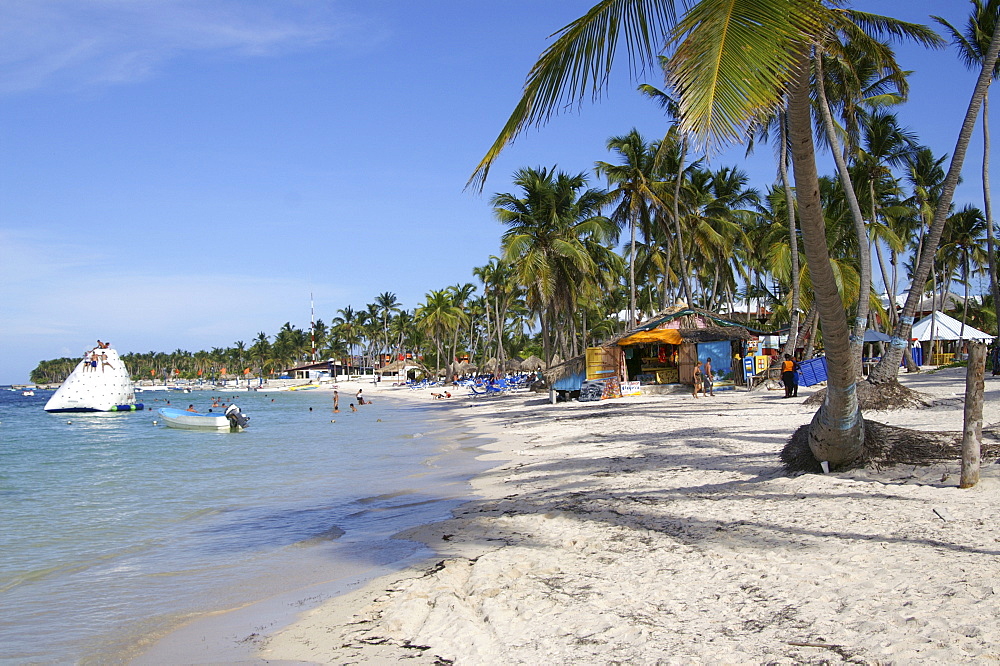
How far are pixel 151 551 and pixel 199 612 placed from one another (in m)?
3.04

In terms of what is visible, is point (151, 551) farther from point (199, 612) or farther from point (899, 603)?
point (899, 603)

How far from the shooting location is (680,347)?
83.6 ft

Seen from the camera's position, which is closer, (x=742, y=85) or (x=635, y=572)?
(x=742, y=85)

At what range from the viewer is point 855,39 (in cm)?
1238

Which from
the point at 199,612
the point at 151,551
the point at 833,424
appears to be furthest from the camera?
the point at 151,551

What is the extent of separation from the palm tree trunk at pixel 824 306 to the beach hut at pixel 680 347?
17156 mm

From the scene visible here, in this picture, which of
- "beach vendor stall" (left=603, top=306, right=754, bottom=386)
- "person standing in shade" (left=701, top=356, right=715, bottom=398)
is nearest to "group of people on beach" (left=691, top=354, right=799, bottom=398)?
"person standing in shade" (left=701, top=356, right=715, bottom=398)

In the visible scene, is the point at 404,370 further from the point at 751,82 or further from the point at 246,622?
the point at 751,82

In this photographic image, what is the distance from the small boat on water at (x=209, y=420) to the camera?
28297mm

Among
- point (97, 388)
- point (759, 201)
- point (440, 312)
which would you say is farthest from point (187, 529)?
point (440, 312)

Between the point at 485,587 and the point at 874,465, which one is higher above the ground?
the point at 874,465

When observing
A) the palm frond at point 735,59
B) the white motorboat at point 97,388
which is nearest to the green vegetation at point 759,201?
the palm frond at point 735,59

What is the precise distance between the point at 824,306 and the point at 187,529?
28.1ft

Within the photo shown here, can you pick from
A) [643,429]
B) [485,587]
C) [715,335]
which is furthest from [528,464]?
[715,335]
